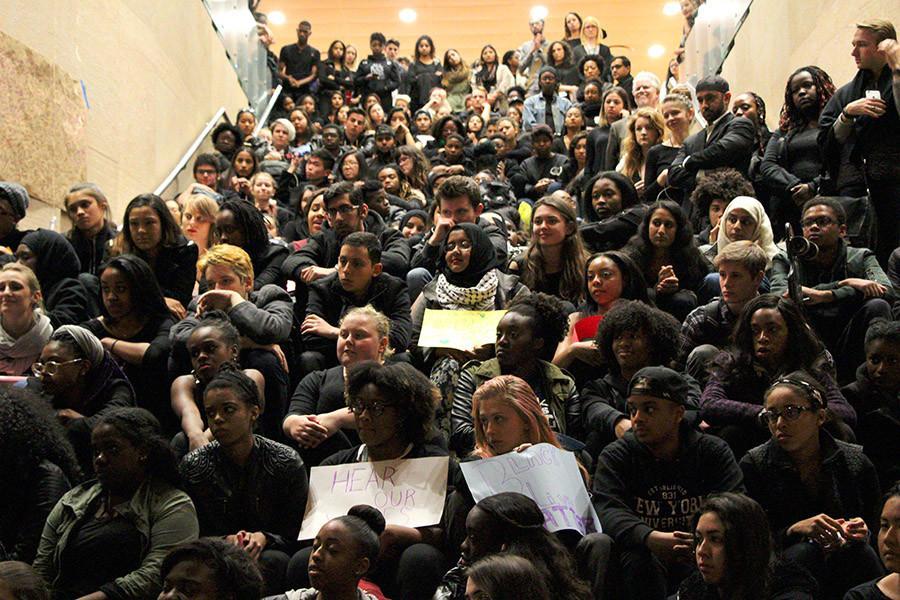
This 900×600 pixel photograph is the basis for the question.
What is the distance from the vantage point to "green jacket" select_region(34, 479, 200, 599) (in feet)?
13.4

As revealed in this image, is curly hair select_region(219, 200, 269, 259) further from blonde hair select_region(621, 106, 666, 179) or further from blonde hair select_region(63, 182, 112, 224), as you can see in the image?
blonde hair select_region(621, 106, 666, 179)

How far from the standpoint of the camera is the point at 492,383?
14.9ft

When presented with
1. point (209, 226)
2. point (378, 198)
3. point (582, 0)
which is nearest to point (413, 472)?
point (209, 226)

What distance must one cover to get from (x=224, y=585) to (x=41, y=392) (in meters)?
1.67

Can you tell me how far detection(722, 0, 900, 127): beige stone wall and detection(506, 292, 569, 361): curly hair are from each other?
4187 millimetres

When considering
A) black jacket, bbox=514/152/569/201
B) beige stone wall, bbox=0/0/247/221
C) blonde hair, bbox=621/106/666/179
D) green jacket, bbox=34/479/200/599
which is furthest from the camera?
black jacket, bbox=514/152/569/201

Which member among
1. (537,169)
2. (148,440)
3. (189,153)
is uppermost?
(189,153)

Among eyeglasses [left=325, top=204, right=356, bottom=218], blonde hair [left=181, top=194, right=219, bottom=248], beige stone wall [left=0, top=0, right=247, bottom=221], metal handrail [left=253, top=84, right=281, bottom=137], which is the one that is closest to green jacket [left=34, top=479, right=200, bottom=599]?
eyeglasses [left=325, top=204, right=356, bottom=218]

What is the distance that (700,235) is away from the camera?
294 inches

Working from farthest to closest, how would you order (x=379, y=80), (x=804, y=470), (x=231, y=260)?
(x=379, y=80) → (x=231, y=260) → (x=804, y=470)

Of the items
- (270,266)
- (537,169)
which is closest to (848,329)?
(270,266)

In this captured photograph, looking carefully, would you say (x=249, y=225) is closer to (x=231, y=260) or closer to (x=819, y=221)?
(x=231, y=260)

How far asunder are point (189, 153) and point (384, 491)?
8.20 meters

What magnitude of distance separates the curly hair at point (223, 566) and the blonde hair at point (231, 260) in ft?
7.44
